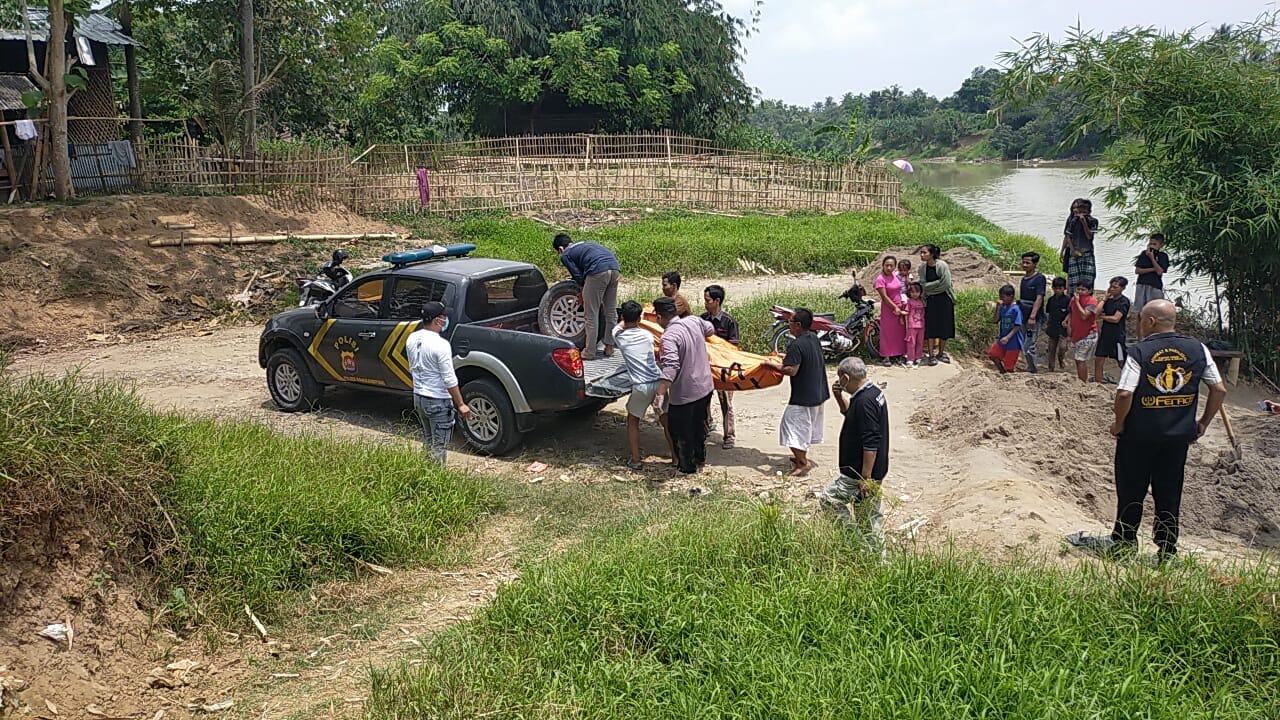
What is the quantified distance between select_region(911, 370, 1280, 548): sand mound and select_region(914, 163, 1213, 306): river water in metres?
3.09

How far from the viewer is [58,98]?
16016 mm

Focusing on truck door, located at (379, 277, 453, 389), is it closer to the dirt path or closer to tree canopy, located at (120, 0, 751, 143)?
the dirt path

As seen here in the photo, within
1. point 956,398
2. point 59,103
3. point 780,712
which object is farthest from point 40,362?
point 780,712

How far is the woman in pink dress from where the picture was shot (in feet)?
36.5

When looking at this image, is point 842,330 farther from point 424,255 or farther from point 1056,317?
point 424,255

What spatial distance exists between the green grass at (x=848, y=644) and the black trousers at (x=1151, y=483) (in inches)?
44.0

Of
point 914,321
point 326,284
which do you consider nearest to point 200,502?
point 326,284

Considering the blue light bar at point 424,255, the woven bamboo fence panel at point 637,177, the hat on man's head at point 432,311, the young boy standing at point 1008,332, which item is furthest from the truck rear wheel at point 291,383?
the woven bamboo fence panel at point 637,177

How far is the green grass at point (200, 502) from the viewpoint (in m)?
4.80

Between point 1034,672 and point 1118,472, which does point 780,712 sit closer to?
point 1034,672

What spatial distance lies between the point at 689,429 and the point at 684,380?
16.9 inches

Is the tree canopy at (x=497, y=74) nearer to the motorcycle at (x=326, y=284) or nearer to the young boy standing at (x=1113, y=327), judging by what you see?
the motorcycle at (x=326, y=284)

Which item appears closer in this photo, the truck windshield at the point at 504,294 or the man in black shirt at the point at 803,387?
the man in black shirt at the point at 803,387

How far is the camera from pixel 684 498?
284 inches
